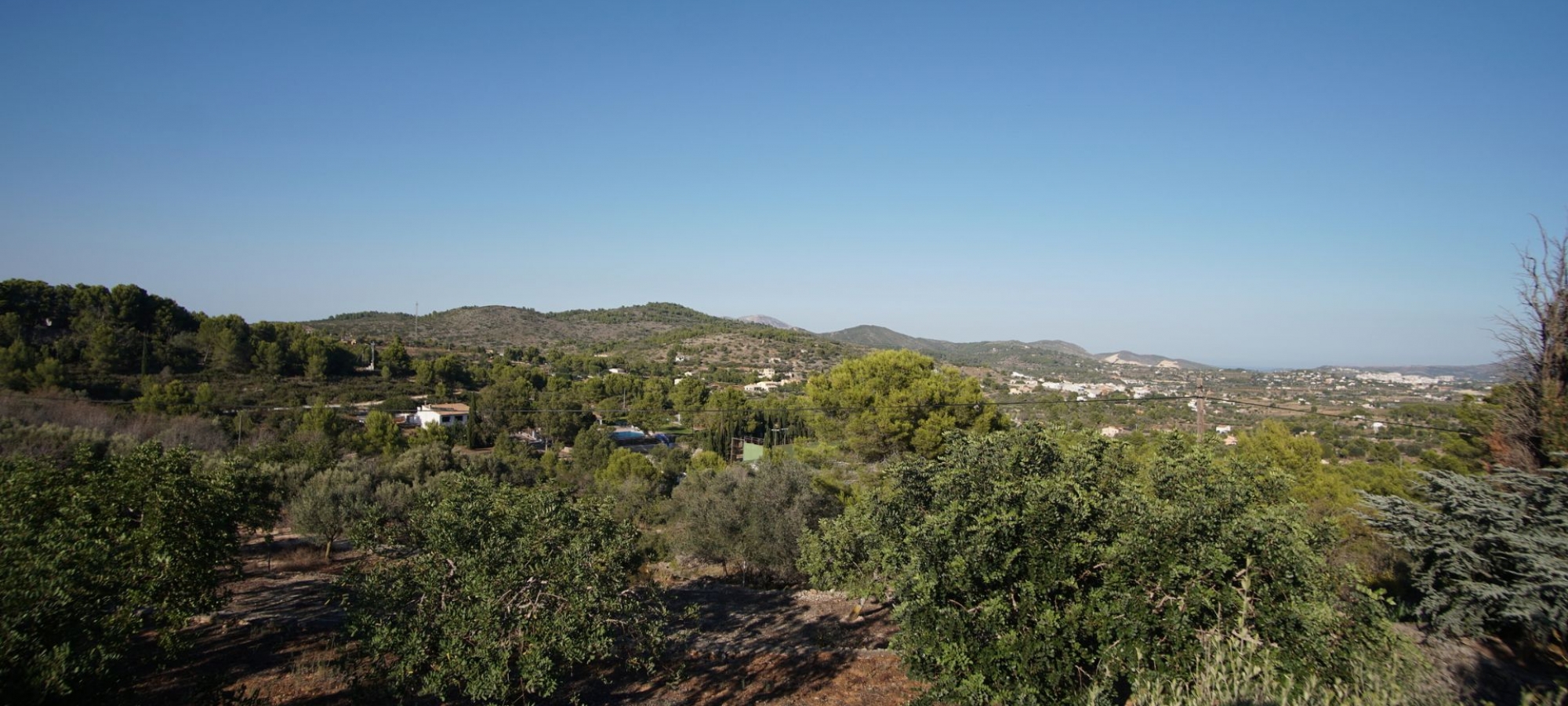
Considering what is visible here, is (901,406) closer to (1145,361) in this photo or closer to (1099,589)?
(1099,589)

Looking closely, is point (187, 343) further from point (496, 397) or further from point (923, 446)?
point (923, 446)

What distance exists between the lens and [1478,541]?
799cm

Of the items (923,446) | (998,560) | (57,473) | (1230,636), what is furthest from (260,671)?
(923,446)

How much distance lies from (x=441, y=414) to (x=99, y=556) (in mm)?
37889

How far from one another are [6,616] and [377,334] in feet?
255

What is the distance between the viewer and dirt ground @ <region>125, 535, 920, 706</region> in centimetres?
A: 823

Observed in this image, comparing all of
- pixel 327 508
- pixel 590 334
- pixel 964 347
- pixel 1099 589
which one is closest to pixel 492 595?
pixel 1099 589

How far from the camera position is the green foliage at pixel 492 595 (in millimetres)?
6359

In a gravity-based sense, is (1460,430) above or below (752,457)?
above

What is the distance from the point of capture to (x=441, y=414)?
40156 mm

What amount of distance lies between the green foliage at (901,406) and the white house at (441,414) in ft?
96.4

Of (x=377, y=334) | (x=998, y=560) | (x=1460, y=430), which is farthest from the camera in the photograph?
(x=377, y=334)

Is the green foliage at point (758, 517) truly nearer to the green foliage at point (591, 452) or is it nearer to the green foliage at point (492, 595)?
the green foliage at point (492, 595)

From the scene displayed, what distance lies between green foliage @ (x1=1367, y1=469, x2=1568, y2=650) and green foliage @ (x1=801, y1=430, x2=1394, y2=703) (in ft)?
7.29
